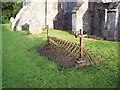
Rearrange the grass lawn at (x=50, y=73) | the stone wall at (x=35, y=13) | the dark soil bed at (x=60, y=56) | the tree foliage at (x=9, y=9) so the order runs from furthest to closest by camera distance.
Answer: the tree foliage at (x=9, y=9), the stone wall at (x=35, y=13), the dark soil bed at (x=60, y=56), the grass lawn at (x=50, y=73)

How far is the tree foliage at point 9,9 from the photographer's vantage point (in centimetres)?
4212

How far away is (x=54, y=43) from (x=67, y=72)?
4883 mm

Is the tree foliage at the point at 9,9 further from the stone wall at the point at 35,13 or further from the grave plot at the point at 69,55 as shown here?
the grave plot at the point at 69,55

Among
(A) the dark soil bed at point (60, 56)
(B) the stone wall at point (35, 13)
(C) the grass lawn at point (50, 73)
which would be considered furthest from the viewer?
(B) the stone wall at point (35, 13)

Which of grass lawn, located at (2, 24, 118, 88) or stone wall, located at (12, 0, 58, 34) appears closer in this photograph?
grass lawn, located at (2, 24, 118, 88)

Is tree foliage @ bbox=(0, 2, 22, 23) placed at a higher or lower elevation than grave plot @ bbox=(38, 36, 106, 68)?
higher

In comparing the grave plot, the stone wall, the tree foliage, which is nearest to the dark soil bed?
the grave plot

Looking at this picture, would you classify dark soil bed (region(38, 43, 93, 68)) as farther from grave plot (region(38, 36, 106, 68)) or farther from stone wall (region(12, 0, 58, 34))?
stone wall (region(12, 0, 58, 34))

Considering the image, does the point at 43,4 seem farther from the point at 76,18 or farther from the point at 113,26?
the point at 113,26

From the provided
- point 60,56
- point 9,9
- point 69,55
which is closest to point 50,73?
point 69,55

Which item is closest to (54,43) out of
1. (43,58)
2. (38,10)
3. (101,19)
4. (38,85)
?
(43,58)

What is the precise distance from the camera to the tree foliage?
42125mm

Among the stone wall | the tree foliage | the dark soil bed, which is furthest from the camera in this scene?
the tree foliage

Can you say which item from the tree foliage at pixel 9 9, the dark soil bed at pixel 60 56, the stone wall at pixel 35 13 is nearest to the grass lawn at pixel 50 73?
the dark soil bed at pixel 60 56
